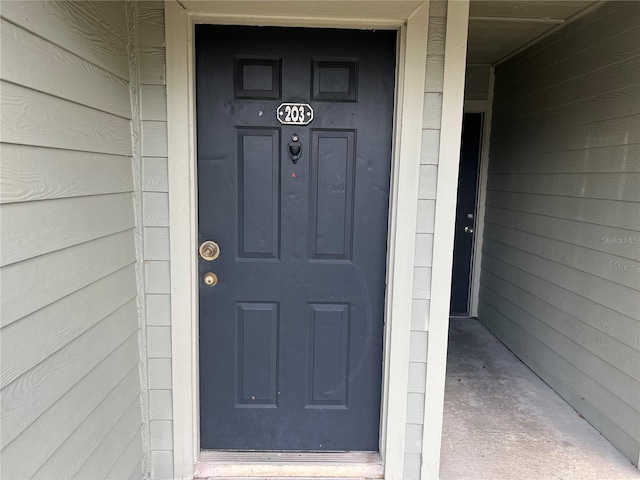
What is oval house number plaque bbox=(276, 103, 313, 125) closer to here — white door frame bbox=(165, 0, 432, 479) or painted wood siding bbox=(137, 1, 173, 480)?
white door frame bbox=(165, 0, 432, 479)

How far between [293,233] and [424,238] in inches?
22.2

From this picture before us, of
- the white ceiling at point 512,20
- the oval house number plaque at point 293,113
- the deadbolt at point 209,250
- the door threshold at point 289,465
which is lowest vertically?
the door threshold at point 289,465

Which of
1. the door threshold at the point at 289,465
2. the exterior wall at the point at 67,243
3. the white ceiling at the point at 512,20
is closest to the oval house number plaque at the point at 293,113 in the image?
the exterior wall at the point at 67,243

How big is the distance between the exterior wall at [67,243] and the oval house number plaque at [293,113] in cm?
60

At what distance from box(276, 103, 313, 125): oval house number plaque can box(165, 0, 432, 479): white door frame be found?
12.5 inches

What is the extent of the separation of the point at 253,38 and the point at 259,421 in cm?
171

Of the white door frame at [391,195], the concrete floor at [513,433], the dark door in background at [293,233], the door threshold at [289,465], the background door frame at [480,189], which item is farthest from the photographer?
the background door frame at [480,189]

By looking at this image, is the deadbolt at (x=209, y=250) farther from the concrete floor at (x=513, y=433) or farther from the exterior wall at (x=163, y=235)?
the concrete floor at (x=513, y=433)

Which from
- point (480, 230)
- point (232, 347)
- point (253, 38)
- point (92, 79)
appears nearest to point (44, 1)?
point (92, 79)

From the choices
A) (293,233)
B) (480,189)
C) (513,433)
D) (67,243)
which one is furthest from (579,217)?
(67,243)

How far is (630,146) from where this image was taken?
7.10 ft

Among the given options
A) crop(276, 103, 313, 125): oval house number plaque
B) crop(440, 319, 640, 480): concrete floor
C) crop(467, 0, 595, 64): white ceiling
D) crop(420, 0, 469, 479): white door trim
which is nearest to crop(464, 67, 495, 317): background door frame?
crop(467, 0, 595, 64): white ceiling

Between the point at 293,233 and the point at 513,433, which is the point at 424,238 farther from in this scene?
the point at 513,433

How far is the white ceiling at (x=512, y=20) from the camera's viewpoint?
2494 mm
